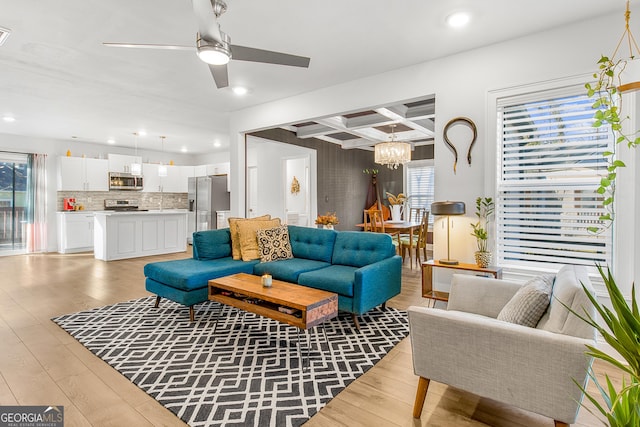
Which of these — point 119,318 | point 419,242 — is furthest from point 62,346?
point 419,242

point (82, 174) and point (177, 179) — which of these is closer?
point (82, 174)

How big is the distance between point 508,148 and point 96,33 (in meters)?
3.82

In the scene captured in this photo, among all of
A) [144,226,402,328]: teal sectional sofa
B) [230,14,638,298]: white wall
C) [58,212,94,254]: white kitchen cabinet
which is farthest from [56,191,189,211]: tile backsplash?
[230,14,638,298]: white wall

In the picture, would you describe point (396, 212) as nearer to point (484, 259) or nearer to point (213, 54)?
point (484, 259)

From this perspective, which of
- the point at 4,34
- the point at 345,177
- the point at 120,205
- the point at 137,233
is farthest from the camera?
the point at 120,205

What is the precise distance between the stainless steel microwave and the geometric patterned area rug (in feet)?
18.3

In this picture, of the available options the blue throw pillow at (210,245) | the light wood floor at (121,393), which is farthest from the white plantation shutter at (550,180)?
the blue throw pillow at (210,245)

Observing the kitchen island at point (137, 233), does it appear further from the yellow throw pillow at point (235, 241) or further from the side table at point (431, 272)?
the side table at point (431, 272)

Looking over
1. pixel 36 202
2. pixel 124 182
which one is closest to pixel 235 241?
pixel 124 182

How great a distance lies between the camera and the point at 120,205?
8.65 metres

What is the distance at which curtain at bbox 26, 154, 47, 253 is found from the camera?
24.3 ft

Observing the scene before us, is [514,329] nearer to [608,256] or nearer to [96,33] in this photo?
[608,256]

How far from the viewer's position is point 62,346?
279 cm

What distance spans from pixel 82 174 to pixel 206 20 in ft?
24.9
